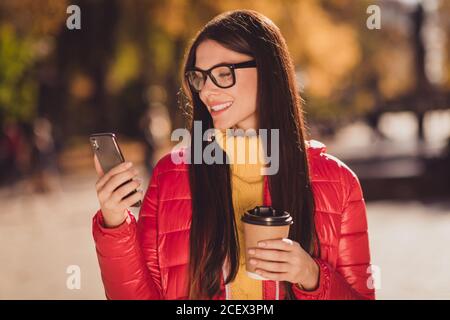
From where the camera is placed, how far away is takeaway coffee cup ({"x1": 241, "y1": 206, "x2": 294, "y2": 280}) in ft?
5.16

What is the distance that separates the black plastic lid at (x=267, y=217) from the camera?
1.57 meters

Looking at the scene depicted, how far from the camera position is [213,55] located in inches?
70.1

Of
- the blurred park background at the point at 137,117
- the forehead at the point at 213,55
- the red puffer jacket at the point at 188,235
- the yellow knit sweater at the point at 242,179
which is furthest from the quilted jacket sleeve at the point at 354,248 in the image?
the blurred park background at the point at 137,117

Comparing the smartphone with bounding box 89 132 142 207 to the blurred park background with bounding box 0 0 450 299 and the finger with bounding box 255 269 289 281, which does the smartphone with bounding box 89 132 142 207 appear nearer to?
the finger with bounding box 255 269 289 281

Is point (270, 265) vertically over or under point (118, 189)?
under

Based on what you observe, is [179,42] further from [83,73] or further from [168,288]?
[168,288]

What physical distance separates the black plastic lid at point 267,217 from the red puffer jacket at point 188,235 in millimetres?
264

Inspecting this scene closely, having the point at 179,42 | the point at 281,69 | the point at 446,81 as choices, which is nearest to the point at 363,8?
the point at 446,81

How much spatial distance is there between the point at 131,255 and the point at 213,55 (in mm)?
570

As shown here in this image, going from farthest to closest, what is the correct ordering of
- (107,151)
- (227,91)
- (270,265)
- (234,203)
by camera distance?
(234,203) → (227,91) → (107,151) → (270,265)

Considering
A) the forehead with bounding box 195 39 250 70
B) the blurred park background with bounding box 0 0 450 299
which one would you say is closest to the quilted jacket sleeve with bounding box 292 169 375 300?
the forehead with bounding box 195 39 250 70

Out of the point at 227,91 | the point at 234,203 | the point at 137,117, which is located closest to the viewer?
the point at 227,91

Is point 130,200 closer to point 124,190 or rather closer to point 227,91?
point 124,190

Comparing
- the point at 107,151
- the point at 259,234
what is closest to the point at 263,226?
the point at 259,234
